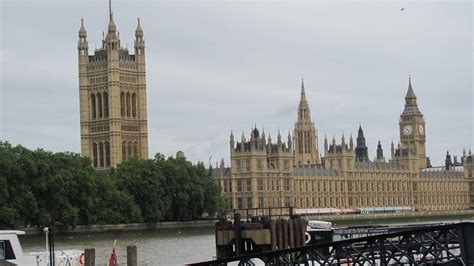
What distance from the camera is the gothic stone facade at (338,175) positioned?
134875mm

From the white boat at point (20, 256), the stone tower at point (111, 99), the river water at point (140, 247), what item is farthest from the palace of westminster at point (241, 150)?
the white boat at point (20, 256)

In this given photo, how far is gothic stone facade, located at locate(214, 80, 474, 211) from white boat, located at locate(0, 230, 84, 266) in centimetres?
9903

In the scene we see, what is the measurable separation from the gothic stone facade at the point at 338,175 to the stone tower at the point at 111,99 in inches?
475

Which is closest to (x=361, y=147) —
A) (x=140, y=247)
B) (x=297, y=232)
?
(x=140, y=247)

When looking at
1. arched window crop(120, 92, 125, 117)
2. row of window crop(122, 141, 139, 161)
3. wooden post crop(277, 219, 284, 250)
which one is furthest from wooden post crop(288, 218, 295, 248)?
arched window crop(120, 92, 125, 117)

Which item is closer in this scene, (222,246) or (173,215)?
(222,246)

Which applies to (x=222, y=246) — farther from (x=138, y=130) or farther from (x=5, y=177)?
(x=138, y=130)

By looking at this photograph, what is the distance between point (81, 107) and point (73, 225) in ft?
187

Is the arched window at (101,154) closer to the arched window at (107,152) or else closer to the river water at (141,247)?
the arched window at (107,152)

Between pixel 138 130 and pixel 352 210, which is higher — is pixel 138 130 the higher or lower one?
the higher one

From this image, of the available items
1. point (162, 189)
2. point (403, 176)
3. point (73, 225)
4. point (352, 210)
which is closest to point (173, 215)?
Answer: point (162, 189)

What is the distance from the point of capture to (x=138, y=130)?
140 m

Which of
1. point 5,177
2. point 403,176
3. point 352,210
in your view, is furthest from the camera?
point 403,176

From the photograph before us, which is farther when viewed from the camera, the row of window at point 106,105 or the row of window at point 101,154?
the row of window at point 106,105
